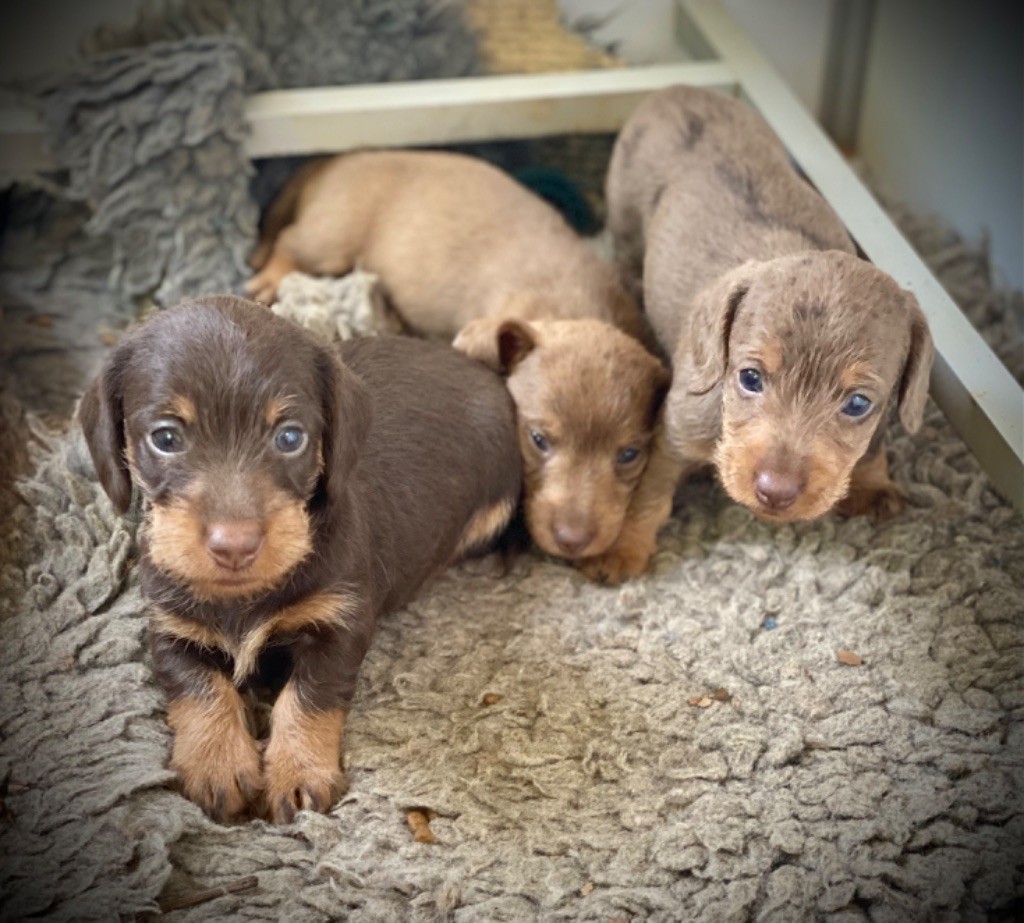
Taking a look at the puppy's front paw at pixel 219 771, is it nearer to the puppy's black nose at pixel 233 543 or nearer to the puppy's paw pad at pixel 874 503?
the puppy's black nose at pixel 233 543

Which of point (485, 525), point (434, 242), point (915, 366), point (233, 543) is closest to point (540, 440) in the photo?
point (485, 525)

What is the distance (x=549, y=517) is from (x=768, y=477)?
2.63 ft

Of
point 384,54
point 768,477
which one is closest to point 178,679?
point 768,477

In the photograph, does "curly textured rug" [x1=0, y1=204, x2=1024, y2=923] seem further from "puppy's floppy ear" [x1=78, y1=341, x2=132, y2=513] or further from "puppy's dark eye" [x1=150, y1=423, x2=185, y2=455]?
"puppy's dark eye" [x1=150, y1=423, x2=185, y2=455]

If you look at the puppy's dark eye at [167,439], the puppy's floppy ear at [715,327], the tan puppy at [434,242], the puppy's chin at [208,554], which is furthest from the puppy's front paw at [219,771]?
the tan puppy at [434,242]

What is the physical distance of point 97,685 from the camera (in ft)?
9.23

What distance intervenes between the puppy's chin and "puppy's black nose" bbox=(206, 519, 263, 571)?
16 millimetres

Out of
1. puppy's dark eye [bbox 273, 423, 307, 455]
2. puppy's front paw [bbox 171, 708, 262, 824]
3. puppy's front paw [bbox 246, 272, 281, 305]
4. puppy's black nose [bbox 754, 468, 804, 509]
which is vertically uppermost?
A: puppy's dark eye [bbox 273, 423, 307, 455]

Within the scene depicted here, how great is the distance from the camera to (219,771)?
2619 mm

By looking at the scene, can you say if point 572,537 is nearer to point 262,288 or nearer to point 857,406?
point 857,406

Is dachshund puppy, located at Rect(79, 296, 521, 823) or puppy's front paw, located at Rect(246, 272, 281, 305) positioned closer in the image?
dachshund puppy, located at Rect(79, 296, 521, 823)

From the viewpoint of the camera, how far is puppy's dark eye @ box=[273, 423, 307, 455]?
248 cm

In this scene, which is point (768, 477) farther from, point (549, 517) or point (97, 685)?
point (97, 685)

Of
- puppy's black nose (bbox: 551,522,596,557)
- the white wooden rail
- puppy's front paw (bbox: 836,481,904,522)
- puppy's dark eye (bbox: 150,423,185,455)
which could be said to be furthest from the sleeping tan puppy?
puppy's dark eye (bbox: 150,423,185,455)
